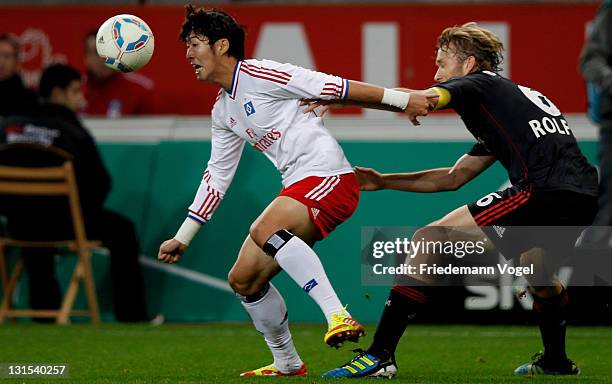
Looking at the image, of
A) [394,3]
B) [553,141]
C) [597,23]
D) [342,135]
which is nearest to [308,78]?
[553,141]

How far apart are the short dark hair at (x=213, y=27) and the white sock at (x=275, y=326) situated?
132 centimetres

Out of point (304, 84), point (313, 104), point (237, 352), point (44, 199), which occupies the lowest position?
point (237, 352)

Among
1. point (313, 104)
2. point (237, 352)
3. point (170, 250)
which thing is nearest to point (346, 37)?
point (237, 352)

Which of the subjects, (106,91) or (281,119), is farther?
(106,91)

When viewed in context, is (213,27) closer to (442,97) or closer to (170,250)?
(170,250)

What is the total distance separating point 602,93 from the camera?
22.3 ft

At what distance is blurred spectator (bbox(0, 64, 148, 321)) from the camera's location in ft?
32.7

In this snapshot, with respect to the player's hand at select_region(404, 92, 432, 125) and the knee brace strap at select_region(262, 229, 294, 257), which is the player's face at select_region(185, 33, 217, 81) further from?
the player's hand at select_region(404, 92, 432, 125)

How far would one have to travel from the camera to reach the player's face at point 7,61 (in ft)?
37.8

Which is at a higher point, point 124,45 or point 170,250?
point 124,45

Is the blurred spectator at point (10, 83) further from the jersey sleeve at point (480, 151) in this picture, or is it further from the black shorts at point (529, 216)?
the black shorts at point (529, 216)

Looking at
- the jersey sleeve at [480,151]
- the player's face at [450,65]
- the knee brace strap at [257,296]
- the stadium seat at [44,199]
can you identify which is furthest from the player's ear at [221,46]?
the stadium seat at [44,199]

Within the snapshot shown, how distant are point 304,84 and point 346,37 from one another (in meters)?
7.00

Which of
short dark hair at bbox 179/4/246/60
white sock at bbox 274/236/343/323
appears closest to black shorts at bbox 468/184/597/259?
white sock at bbox 274/236/343/323
